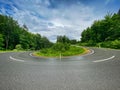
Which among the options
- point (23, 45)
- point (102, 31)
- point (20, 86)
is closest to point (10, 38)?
point (23, 45)

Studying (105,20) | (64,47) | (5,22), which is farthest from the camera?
(5,22)

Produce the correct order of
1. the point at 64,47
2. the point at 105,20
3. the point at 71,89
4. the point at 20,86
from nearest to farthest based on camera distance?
the point at 71,89 → the point at 20,86 → the point at 64,47 → the point at 105,20

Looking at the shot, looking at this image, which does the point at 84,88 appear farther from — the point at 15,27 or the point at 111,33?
the point at 15,27

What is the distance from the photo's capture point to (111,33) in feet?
164

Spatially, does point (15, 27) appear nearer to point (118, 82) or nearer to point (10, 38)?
point (10, 38)

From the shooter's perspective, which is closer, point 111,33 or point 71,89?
point 71,89

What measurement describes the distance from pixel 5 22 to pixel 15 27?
5637 mm

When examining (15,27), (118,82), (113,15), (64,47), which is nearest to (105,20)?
(113,15)

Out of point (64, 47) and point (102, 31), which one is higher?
point (102, 31)

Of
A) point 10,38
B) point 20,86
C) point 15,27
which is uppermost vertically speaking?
point 15,27

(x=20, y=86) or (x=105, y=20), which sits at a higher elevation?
(x=105, y=20)

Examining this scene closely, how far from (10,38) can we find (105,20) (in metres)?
44.5

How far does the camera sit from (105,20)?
57.0 m

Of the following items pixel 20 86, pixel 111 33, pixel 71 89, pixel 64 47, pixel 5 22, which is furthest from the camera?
pixel 5 22
